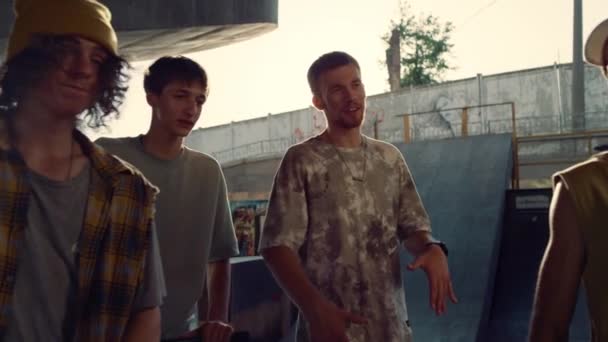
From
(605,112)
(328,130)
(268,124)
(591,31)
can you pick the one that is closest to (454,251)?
(328,130)

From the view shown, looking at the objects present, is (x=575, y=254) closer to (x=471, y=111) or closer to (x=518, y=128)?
(x=518, y=128)

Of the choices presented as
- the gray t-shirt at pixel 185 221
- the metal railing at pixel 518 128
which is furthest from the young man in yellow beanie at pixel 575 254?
the metal railing at pixel 518 128

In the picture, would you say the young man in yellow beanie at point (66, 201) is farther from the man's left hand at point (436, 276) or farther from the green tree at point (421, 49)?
the green tree at point (421, 49)

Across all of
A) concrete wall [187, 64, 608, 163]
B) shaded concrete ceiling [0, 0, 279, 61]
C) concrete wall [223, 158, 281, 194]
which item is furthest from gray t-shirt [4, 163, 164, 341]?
concrete wall [223, 158, 281, 194]

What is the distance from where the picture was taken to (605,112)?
3083cm

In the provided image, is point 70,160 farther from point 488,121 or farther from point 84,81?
point 488,121

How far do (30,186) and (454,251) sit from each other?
1075cm

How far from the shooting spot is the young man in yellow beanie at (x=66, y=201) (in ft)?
5.99

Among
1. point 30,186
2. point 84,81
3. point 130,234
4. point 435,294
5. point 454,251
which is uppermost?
point 84,81

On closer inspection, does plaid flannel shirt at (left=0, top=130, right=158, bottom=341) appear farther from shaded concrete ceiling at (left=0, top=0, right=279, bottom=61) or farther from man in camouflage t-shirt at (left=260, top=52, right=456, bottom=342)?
shaded concrete ceiling at (left=0, top=0, right=279, bottom=61)

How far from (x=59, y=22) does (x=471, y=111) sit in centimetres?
3401

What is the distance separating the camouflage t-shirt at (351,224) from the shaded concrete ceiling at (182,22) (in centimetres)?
993

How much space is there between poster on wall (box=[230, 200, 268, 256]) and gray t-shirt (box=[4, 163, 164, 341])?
12471mm

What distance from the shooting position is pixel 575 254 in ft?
5.99
